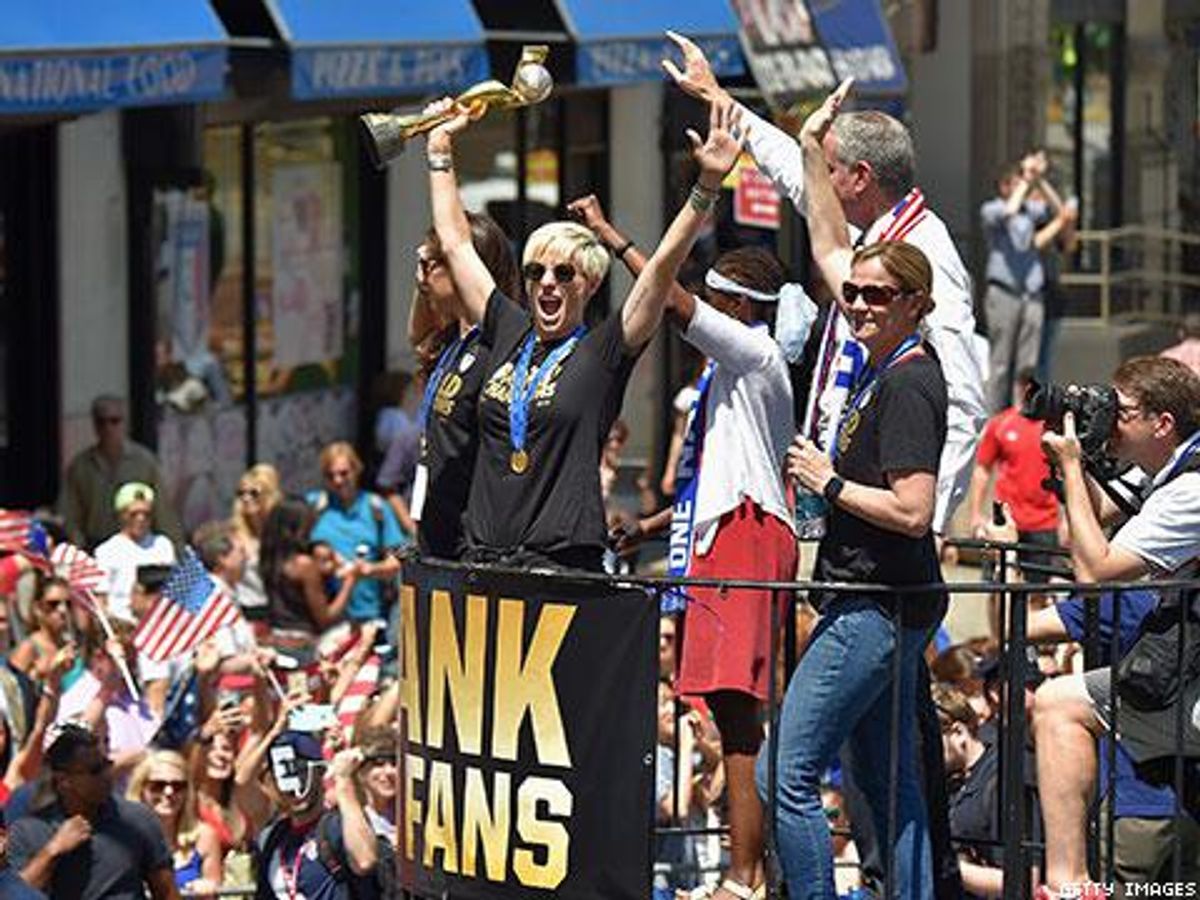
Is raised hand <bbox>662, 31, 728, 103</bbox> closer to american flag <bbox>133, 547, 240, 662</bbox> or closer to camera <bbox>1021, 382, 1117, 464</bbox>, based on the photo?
camera <bbox>1021, 382, 1117, 464</bbox>

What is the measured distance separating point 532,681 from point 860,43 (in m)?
15.9

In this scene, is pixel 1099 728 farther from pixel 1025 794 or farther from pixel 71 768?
pixel 71 768

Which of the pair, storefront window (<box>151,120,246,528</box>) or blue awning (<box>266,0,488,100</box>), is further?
storefront window (<box>151,120,246,528</box>)

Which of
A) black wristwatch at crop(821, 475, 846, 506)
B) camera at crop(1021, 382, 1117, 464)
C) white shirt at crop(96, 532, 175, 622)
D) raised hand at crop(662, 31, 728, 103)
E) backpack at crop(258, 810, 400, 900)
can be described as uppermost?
raised hand at crop(662, 31, 728, 103)

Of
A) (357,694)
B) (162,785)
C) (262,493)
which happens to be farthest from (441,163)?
(262,493)

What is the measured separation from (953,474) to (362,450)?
1295 centimetres

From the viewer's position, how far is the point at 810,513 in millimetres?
8117

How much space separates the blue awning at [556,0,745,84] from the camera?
2106cm

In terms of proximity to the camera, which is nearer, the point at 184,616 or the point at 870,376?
the point at 870,376

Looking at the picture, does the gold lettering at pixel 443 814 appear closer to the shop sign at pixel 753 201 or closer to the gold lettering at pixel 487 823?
the gold lettering at pixel 487 823

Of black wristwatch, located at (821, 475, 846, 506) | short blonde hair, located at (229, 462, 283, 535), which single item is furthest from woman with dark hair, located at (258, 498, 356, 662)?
black wristwatch, located at (821, 475, 846, 506)

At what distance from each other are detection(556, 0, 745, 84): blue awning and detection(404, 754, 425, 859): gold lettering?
41.5 ft

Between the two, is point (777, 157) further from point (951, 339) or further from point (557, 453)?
point (557, 453)

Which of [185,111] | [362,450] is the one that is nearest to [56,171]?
[185,111]
